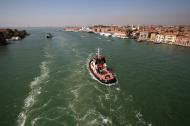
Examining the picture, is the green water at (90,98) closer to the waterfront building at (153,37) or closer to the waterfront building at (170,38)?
the waterfront building at (170,38)

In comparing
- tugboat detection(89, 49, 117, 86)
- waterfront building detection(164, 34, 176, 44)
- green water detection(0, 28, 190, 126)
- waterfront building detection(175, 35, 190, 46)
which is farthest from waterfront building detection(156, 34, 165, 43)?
tugboat detection(89, 49, 117, 86)

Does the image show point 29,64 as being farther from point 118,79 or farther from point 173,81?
point 173,81

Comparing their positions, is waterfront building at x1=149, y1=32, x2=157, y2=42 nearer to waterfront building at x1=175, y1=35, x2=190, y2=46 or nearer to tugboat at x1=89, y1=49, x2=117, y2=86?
waterfront building at x1=175, y1=35, x2=190, y2=46

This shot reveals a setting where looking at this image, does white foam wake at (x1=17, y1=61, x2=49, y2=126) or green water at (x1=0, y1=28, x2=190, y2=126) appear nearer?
green water at (x1=0, y1=28, x2=190, y2=126)

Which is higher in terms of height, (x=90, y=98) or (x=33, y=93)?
(x=33, y=93)

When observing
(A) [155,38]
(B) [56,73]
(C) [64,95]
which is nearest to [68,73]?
(B) [56,73]

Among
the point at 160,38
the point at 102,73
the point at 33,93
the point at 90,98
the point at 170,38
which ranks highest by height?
A: the point at 102,73

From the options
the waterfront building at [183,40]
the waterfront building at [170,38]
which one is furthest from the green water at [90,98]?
the waterfront building at [170,38]

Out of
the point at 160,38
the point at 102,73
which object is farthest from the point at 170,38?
the point at 102,73

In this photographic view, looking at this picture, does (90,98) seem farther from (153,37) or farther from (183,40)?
(153,37)
